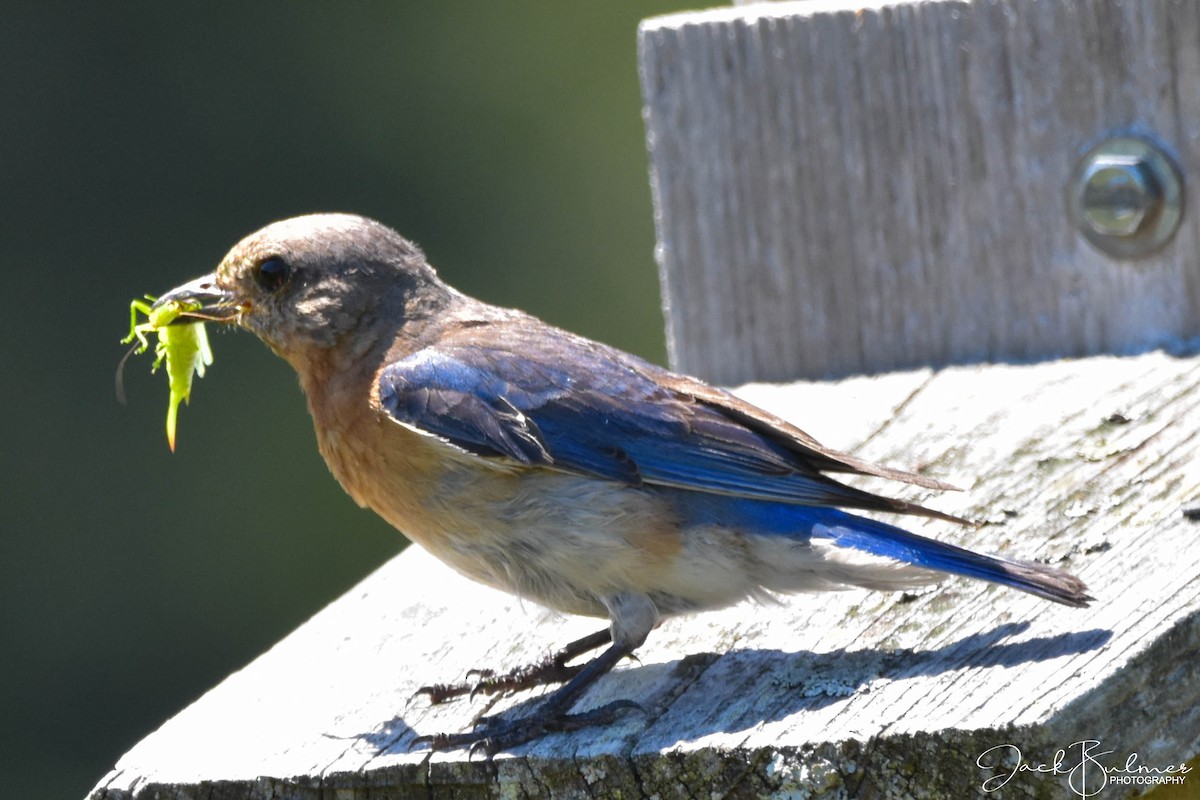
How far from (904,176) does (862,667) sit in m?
1.77

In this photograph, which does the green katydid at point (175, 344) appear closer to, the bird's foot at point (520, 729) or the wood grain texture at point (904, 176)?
the wood grain texture at point (904, 176)

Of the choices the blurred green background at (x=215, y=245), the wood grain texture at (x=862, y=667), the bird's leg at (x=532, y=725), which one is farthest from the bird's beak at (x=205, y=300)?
the blurred green background at (x=215, y=245)

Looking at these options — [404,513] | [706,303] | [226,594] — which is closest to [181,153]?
[226,594]

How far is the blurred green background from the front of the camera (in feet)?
32.0

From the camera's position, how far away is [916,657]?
2.95 metres

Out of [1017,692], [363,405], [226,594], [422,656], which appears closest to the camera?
[1017,692]

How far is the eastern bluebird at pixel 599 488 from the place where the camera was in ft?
10.8

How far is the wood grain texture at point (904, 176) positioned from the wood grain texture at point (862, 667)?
348 millimetres

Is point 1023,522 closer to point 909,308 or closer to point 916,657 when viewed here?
point 916,657

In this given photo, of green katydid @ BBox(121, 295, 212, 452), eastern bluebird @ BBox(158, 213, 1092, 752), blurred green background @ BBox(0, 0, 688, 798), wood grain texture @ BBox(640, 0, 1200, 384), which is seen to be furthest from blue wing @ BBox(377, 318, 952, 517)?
blurred green background @ BBox(0, 0, 688, 798)

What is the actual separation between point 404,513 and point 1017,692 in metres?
1.40

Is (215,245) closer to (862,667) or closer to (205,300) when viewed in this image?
Result: (205,300)

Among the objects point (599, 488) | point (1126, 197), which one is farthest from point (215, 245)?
point (599, 488)

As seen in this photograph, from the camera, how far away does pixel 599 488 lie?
344cm
